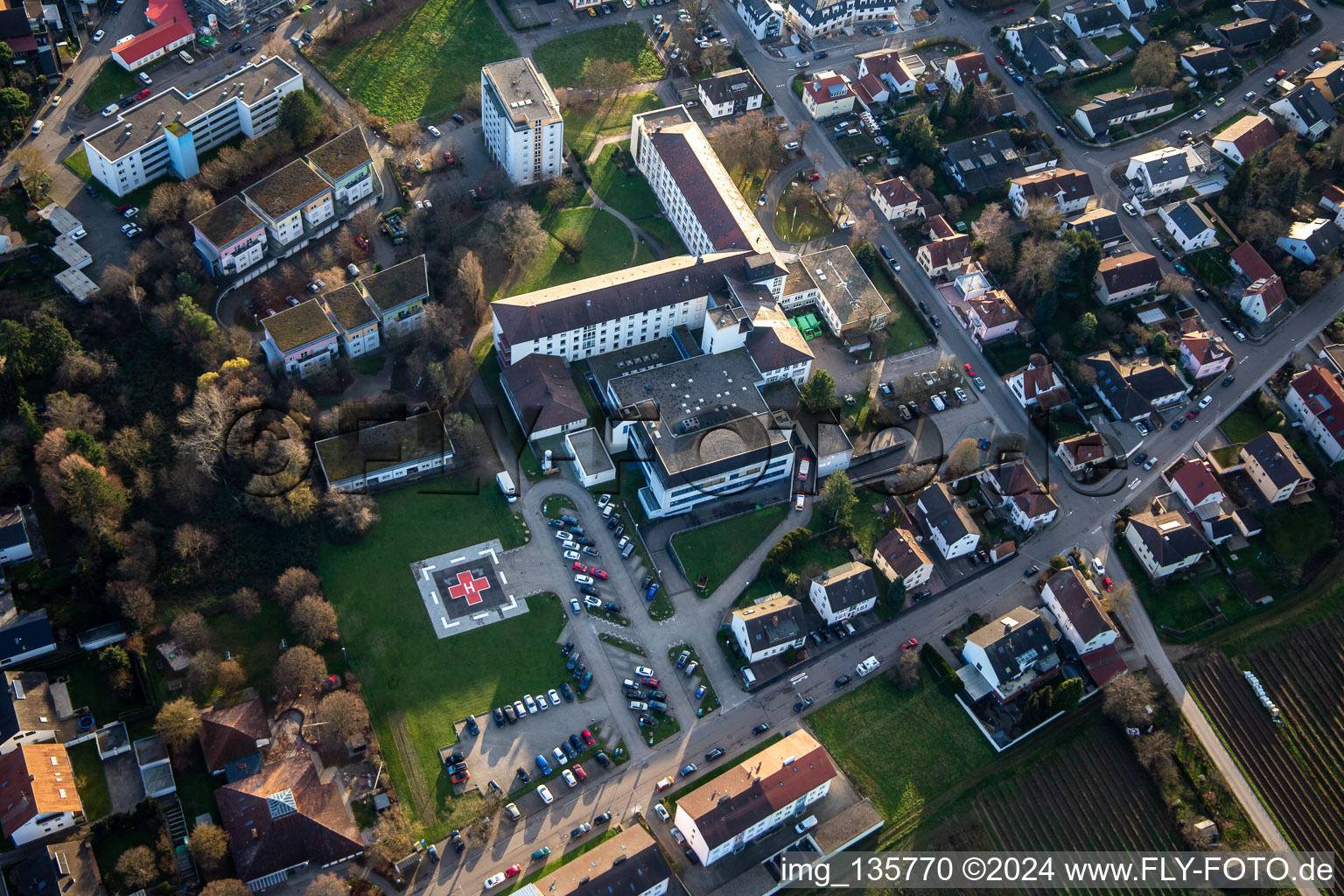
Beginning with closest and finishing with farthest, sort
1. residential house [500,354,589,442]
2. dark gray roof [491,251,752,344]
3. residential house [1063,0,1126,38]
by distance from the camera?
residential house [500,354,589,442] < dark gray roof [491,251,752,344] < residential house [1063,0,1126,38]

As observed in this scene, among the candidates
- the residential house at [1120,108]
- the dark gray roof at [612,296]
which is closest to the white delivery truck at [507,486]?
the dark gray roof at [612,296]

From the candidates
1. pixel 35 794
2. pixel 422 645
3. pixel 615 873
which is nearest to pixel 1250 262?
pixel 615 873

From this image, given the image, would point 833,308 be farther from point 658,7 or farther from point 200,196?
point 200,196

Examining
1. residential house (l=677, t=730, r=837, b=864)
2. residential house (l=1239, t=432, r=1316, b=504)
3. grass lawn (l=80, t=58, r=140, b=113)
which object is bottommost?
residential house (l=1239, t=432, r=1316, b=504)

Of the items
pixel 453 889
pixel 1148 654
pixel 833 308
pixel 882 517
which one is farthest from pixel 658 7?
pixel 453 889

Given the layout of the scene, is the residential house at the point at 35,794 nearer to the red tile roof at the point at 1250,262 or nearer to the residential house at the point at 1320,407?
the residential house at the point at 1320,407

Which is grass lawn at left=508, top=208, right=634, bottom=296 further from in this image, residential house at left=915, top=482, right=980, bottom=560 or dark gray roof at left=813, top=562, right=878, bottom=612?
dark gray roof at left=813, top=562, right=878, bottom=612

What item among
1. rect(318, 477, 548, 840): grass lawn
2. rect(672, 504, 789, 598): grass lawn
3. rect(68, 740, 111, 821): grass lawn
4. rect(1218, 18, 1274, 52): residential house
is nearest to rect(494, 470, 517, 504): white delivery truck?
rect(318, 477, 548, 840): grass lawn
